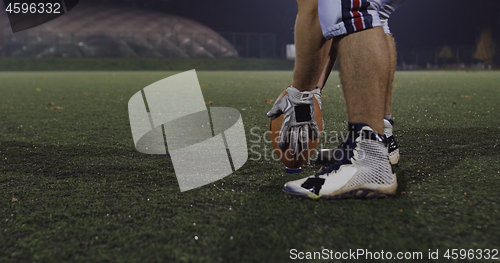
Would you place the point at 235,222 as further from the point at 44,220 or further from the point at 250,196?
the point at 44,220

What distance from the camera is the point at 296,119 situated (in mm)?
1473

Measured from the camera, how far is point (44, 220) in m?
1.02

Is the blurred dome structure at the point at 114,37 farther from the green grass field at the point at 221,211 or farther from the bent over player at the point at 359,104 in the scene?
the bent over player at the point at 359,104

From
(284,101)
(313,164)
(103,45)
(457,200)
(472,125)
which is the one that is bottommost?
(103,45)

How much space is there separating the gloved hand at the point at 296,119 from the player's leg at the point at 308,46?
0.14 ft

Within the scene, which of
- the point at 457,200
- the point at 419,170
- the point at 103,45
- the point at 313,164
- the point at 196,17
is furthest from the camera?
the point at 196,17

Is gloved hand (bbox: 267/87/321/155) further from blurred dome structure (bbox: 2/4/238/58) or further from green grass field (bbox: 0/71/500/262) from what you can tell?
blurred dome structure (bbox: 2/4/238/58)

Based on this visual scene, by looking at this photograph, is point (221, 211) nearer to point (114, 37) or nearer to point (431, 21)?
point (114, 37)

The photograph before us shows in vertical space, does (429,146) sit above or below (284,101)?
below

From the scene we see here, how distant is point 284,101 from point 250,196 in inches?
19.0

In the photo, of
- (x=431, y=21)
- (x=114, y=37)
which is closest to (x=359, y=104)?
(x=114, y=37)

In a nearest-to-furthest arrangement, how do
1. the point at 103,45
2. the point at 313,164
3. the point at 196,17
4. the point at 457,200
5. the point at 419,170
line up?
the point at 457,200 < the point at 419,170 < the point at 313,164 < the point at 103,45 < the point at 196,17

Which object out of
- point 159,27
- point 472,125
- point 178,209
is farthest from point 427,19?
point 178,209

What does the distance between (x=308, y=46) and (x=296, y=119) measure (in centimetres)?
29
